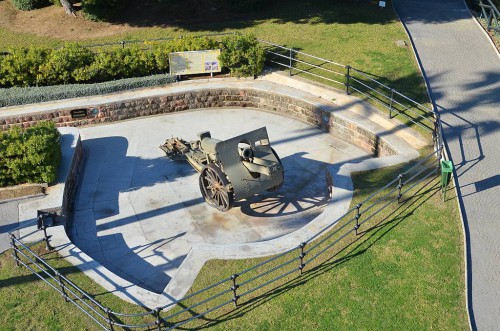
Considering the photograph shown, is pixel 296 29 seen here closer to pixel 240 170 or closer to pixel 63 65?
pixel 63 65

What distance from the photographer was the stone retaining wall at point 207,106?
17953 millimetres

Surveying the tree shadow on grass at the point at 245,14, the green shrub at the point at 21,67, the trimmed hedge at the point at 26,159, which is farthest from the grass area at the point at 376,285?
the tree shadow on grass at the point at 245,14

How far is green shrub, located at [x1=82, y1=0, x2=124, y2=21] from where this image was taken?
2403 centimetres

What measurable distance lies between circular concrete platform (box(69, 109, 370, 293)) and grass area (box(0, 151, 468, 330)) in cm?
182

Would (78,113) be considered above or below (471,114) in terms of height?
below

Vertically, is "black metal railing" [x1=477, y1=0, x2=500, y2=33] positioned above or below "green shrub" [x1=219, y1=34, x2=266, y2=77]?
above

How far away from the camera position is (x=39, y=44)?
23.1 metres

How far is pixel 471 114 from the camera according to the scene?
16.1 m

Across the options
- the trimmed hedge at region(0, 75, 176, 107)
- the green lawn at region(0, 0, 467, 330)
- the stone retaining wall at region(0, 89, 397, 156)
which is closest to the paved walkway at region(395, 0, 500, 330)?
the green lawn at region(0, 0, 467, 330)

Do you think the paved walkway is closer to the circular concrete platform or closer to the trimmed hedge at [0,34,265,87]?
the circular concrete platform

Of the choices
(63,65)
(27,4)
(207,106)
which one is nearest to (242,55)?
(207,106)

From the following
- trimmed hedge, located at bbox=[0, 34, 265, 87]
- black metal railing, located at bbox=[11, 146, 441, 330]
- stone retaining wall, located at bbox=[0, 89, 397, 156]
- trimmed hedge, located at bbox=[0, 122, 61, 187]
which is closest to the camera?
black metal railing, located at bbox=[11, 146, 441, 330]

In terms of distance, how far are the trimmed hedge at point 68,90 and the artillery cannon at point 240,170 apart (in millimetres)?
6658

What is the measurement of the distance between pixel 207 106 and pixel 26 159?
24.8ft
